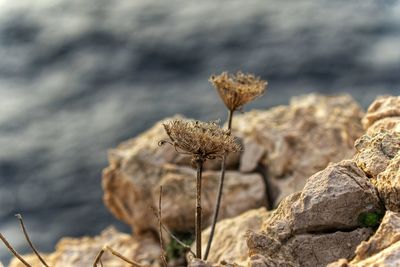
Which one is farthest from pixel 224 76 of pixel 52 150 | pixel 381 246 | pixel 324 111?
pixel 52 150

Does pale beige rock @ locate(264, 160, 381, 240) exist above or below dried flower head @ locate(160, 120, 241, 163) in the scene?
below

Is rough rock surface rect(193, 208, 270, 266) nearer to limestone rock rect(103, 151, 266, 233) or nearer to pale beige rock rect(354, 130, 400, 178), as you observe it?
limestone rock rect(103, 151, 266, 233)

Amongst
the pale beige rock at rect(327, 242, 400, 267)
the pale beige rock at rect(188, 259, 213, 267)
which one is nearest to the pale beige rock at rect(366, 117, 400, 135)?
the pale beige rock at rect(327, 242, 400, 267)

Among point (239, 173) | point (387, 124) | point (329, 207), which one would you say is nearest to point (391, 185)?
point (329, 207)

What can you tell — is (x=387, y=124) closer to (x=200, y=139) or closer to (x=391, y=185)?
(x=200, y=139)

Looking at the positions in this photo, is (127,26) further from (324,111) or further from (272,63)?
(324,111)

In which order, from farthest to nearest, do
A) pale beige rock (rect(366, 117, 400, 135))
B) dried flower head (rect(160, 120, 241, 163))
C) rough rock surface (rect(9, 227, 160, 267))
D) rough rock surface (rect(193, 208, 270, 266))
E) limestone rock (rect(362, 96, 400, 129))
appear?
rough rock surface (rect(9, 227, 160, 267)) < rough rock surface (rect(193, 208, 270, 266)) < limestone rock (rect(362, 96, 400, 129)) < pale beige rock (rect(366, 117, 400, 135)) < dried flower head (rect(160, 120, 241, 163))

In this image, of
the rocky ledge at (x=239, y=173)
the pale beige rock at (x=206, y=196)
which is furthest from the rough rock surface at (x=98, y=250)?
the pale beige rock at (x=206, y=196)
